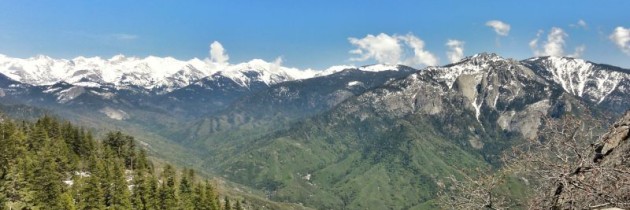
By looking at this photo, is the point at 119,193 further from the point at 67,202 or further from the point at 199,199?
the point at 199,199

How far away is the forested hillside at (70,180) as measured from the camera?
99.1 meters

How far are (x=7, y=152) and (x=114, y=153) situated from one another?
44882mm

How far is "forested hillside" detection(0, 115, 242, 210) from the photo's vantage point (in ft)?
325

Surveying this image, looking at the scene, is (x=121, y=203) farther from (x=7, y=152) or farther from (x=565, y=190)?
(x=565, y=190)

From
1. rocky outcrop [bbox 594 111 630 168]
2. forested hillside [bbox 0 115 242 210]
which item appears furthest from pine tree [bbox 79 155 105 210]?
rocky outcrop [bbox 594 111 630 168]

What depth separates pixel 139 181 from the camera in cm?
11981

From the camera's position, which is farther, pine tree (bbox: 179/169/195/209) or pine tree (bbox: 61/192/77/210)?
pine tree (bbox: 179/169/195/209)

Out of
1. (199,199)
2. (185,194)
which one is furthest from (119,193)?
(199,199)

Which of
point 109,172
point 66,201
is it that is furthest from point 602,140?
point 109,172

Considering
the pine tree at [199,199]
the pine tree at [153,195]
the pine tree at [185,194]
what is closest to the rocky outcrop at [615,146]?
the pine tree at [153,195]

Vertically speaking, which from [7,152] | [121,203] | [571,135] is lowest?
[121,203]

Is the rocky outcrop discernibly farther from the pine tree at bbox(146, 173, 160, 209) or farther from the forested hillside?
the pine tree at bbox(146, 173, 160, 209)

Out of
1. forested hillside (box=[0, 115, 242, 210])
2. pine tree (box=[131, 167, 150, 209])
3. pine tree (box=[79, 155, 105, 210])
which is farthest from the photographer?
pine tree (box=[131, 167, 150, 209])

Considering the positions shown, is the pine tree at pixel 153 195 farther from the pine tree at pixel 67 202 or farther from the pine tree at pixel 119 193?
the pine tree at pixel 67 202
